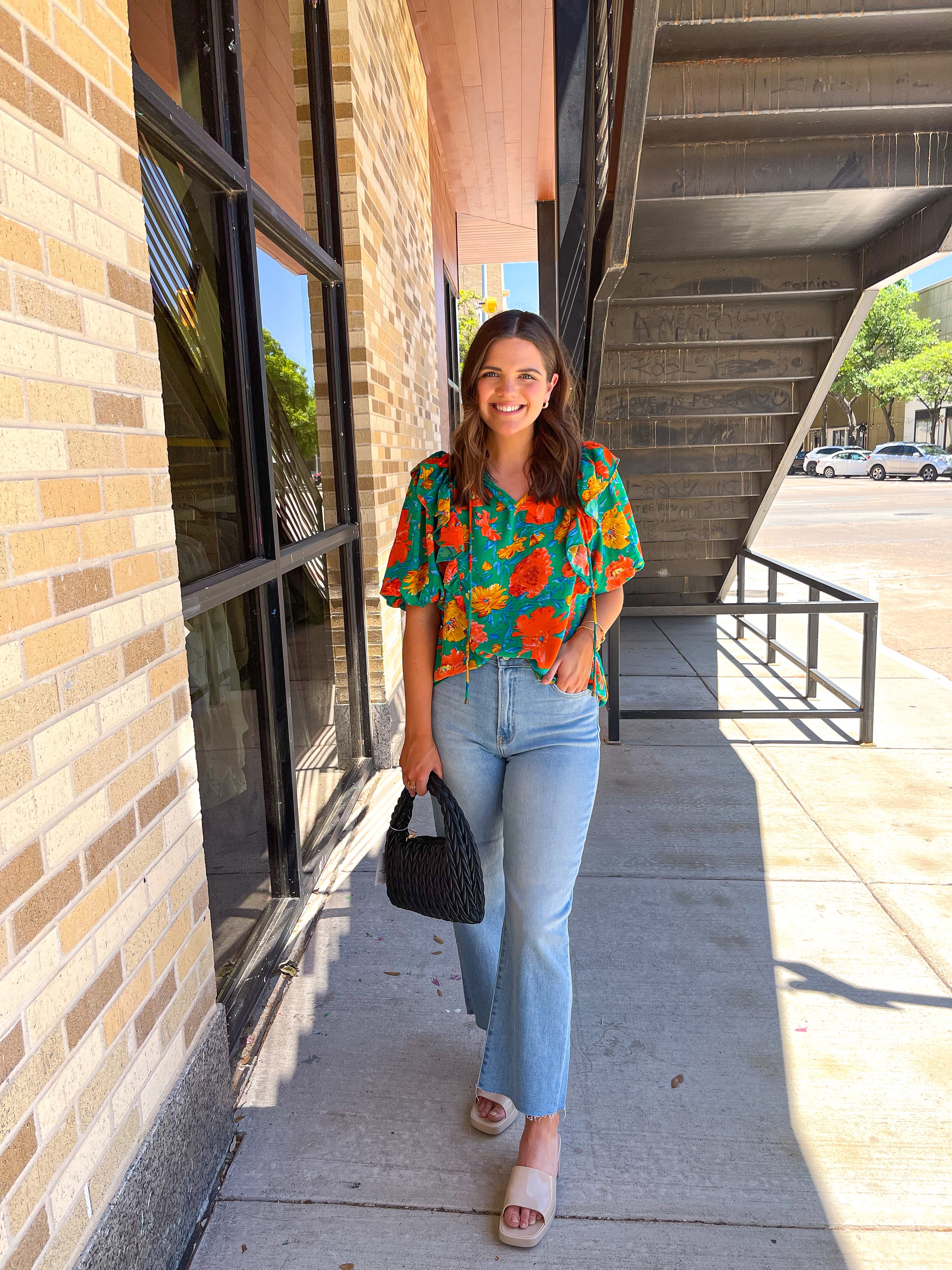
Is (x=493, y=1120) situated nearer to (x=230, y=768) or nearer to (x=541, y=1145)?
(x=541, y=1145)

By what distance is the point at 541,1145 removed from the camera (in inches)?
87.0

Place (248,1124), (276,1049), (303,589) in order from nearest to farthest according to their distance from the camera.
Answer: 1. (248,1124)
2. (276,1049)
3. (303,589)

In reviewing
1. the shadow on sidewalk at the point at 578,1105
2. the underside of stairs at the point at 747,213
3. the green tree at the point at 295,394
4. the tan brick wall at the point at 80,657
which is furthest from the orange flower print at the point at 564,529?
the underside of stairs at the point at 747,213

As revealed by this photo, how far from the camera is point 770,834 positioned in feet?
14.0

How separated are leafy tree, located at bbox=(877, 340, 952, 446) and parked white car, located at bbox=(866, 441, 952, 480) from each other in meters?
11.4

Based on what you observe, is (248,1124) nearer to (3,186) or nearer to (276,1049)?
(276,1049)

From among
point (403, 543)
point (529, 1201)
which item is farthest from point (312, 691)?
point (529, 1201)

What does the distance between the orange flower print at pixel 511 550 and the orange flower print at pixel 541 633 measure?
0.45 feet

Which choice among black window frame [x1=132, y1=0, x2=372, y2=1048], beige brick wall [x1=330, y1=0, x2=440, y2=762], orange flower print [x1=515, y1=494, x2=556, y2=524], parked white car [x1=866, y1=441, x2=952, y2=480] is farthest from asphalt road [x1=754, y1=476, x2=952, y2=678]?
parked white car [x1=866, y1=441, x2=952, y2=480]

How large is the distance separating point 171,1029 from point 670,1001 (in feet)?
5.25

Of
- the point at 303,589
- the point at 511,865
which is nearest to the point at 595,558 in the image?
the point at 511,865

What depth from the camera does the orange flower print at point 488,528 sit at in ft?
7.19

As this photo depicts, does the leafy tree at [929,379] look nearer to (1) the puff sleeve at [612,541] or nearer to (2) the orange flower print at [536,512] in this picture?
(1) the puff sleeve at [612,541]

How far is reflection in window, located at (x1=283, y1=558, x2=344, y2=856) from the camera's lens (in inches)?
158
